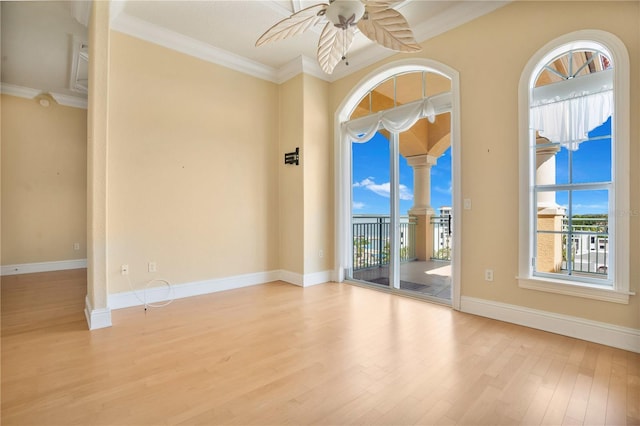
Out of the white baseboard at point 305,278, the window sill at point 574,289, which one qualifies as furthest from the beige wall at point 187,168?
the window sill at point 574,289

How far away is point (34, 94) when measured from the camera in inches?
213

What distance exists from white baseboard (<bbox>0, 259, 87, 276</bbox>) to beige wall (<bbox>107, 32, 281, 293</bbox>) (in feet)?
11.1

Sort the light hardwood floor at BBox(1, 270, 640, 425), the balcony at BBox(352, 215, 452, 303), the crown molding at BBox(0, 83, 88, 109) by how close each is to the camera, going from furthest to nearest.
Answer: the crown molding at BBox(0, 83, 88, 109)
the balcony at BBox(352, 215, 452, 303)
the light hardwood floor at BBox(1, 270, 640, 425)

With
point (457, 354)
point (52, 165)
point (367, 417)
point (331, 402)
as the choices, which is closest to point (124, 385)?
point (331, 402)

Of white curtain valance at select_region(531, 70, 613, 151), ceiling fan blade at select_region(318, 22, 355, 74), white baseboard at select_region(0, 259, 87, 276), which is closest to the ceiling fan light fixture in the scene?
ceiling fan blade at select_region(318, 22, 355, 74)

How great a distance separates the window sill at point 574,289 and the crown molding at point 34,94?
750 cm

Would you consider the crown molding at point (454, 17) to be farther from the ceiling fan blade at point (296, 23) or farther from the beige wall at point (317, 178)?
the ceiling fan blade at point (296, 23)

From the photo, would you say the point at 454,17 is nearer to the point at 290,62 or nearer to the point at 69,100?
the point at 290,62

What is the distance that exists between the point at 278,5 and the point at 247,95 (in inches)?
57.8

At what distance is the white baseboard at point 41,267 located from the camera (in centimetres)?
528

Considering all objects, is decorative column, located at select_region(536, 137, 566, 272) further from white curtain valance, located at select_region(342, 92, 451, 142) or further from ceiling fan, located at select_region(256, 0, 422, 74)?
ceiling fan, located at select_region(256, 0, 422, 74)

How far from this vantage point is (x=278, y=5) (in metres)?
3.31

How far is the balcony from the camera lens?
4.73 metres

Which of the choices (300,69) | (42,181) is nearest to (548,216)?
(300,69)
